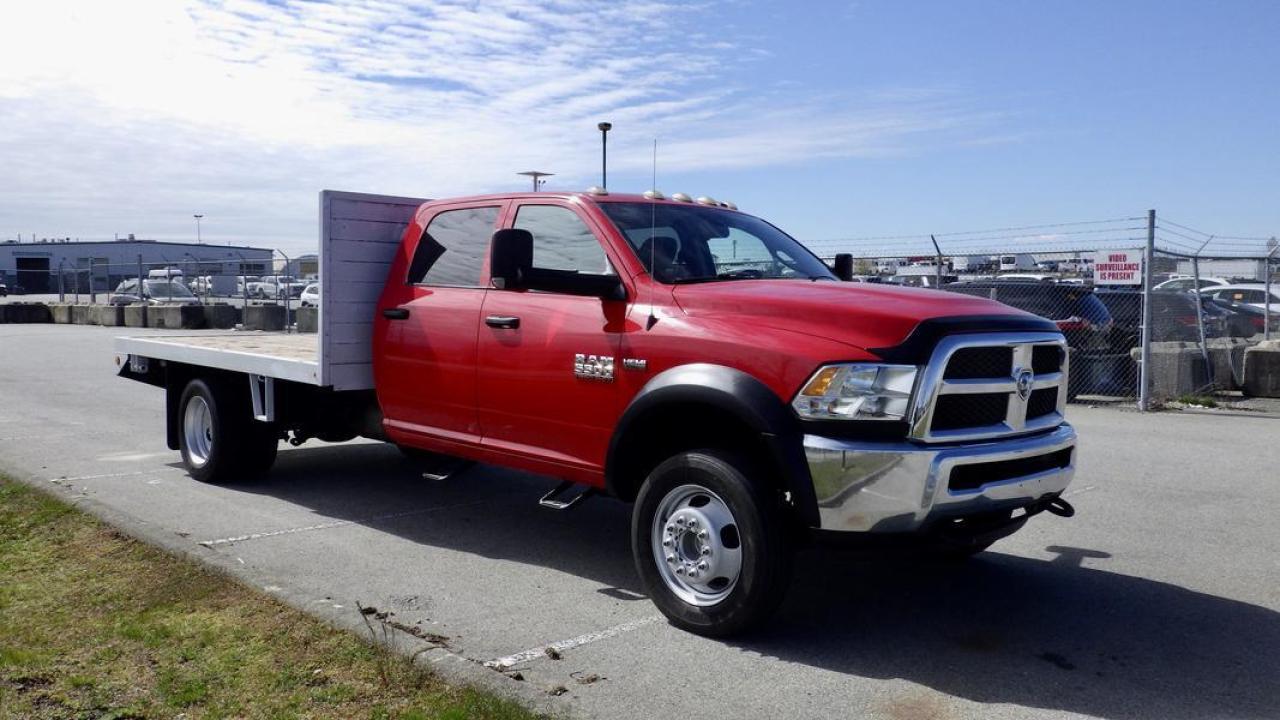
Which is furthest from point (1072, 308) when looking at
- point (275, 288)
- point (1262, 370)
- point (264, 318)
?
point (275, 288)

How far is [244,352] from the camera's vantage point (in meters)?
7.73

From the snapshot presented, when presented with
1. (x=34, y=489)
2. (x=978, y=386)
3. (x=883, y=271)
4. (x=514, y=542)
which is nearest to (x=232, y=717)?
(x=514, y=542)

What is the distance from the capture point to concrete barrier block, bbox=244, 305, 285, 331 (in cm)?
2928

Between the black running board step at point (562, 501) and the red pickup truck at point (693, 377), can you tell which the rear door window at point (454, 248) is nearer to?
the red pickup truck at point (693, 377)

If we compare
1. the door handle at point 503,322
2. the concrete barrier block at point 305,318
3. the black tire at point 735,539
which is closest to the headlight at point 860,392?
the black tire at point 735,539

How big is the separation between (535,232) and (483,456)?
1.29 meters

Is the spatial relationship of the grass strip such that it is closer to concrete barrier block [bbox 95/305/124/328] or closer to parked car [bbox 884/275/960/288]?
parked car [bbox 884/275/960/288]

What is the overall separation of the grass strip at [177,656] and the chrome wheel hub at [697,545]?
1167 millimetres

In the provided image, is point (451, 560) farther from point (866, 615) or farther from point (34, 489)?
point (34, 489)

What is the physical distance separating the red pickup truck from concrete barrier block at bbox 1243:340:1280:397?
33.5 ft

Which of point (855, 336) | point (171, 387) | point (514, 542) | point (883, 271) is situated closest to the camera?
point (855, 336)

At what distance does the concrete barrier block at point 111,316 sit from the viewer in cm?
3259

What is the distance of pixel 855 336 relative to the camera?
14.6 feet

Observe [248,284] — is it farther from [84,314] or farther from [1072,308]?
[1072,308]
